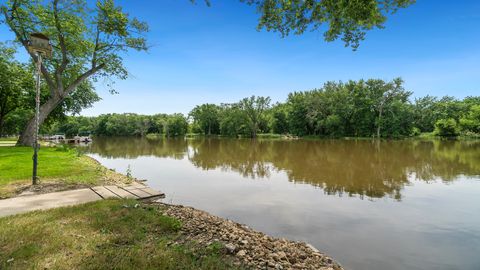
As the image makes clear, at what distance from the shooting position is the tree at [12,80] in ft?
59.5

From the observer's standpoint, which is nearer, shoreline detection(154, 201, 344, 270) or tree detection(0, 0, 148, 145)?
shoreline detection(154, 201, 344, 270)

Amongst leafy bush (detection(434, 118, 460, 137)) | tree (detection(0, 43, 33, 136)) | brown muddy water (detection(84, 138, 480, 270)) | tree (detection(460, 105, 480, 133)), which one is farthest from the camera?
tree (detection(460, 105, 480, 133))

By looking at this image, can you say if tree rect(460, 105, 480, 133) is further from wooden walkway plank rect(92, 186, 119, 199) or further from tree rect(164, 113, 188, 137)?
tree rect(164, 113, 188, 137)

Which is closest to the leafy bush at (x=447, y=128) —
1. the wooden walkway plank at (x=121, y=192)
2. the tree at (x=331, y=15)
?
the tree at (x=331, y=15)

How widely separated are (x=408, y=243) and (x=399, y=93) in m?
52.9

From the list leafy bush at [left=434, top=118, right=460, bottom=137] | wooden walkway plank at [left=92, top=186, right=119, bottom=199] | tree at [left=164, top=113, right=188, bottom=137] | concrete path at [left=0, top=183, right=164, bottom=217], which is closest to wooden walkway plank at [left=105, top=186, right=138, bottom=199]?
concrete path at [left=0, top=183, right=164, bottom=217]

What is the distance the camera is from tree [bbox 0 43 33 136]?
18.1 m

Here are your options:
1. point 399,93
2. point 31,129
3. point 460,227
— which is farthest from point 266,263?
point 399,93

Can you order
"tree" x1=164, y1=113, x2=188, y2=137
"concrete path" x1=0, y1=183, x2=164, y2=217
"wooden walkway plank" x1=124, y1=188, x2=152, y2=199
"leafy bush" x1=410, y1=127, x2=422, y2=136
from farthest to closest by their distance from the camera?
"tree" x1=164, y1=113, x2=188, y2=137, "leafy bush" x1=410, y1=127, x2=422, y2=136, "wooden walkway plank" x1=124, y1=188, x2=152, y2=199, "concrete path" x1=0, y1=183, x2=164, y2=217

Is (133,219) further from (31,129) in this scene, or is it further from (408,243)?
(31,129)

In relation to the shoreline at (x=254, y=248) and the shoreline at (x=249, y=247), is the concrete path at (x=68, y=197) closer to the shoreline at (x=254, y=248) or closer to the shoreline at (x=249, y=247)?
the shoreline at (x=249, y=247)

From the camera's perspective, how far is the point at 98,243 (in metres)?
3.32

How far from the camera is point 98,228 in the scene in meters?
3.82

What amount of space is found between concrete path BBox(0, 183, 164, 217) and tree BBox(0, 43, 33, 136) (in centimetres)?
1769
